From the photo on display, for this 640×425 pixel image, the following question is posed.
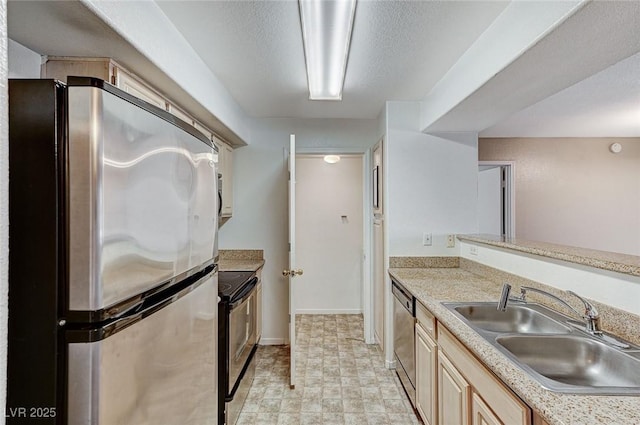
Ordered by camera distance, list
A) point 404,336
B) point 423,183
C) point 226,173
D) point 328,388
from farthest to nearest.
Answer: point 226,173 → point 423,183 → point 328,388 → point 404,336

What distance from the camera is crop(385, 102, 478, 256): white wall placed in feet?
10.2

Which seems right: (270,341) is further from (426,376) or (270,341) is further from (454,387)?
(454,387)

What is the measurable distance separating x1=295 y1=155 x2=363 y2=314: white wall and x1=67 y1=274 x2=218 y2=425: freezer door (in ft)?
10.8

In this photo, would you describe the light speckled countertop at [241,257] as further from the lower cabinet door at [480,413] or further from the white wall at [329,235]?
the lower cabinet door at [480,413]

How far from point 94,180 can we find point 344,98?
2539 mm

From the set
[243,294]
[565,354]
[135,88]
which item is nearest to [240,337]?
→ [243,294]

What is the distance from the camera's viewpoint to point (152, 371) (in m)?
0.95

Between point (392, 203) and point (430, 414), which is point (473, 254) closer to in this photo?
point (392, 203)

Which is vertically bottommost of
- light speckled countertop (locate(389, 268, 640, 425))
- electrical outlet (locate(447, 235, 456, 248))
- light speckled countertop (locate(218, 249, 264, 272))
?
light speckled countertop (locate(389, 268, 640, 425))

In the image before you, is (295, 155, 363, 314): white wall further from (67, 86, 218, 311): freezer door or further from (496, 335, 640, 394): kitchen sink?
(67, 86, 218, 311): freezer door

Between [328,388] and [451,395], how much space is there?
1.35 meters

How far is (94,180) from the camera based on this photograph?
2.46 ft

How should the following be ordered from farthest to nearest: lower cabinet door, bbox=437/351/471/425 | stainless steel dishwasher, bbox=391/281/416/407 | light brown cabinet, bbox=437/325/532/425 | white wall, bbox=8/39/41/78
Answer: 1. stainless steel dishwasher, bbox=391/281/416/407
2. lower cabinet door, bbox=437/351/471/425
3. white wall, bbox=8/39/41/78
4. light brown cabinet, bbox=437/325/532/425

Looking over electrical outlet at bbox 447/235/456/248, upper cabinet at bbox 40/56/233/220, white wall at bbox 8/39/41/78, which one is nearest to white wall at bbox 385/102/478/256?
electrical outlet at bbox 447/235/456/248
